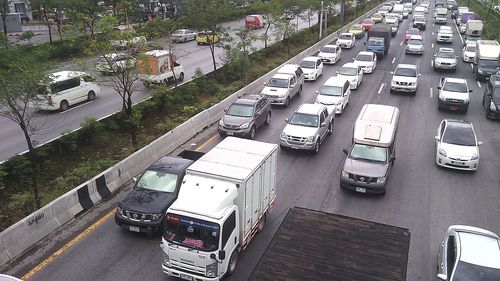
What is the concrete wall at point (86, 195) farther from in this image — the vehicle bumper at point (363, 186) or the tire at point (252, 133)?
the vehicle bumper at point (363, 186)

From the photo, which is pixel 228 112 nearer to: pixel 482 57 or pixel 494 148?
pixel 494 148

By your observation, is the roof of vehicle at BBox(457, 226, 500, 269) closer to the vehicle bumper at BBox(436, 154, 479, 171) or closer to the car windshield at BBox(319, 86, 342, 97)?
the vehicle bumper at BBox(436, 154, 479, 171)

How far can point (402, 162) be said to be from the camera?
19219 millimetres

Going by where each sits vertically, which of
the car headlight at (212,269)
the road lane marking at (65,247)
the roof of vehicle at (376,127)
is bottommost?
the road lane marking at (65,247)

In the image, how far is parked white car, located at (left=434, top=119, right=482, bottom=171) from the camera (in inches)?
707

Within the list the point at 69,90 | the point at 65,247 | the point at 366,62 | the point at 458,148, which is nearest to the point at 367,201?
the point at 458,148

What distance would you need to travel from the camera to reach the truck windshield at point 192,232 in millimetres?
10445

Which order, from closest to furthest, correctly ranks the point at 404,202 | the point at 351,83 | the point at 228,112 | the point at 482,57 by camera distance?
1. the point at 404,202
2. the point at 228,112
3. the point at 351,83
4. the point at 482,57

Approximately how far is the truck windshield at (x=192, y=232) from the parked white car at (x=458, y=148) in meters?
12.0

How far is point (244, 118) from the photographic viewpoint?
2141 cm

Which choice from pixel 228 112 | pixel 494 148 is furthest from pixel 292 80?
pixel 494 148

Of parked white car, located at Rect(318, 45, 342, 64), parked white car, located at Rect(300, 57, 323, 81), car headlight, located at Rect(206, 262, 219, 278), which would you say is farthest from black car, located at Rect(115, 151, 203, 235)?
parked white car, located at Rect(318, 45, 342, 64)

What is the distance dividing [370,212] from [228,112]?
374 inches

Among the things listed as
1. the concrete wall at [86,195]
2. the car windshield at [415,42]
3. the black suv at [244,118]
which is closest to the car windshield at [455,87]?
the black suv at [244,118]
